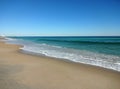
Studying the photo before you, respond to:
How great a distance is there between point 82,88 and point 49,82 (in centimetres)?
125

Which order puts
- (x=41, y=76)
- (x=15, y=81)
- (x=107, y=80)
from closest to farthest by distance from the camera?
(x=15, y=81), (x=107, y=80), (x=41, y=76)

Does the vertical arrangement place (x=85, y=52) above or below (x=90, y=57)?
below

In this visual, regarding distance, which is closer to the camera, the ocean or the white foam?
the white foam

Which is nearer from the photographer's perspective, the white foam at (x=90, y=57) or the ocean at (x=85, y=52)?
the white foam at (x=90, y=57)

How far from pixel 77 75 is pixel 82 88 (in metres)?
1.56

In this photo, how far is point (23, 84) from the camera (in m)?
5.34

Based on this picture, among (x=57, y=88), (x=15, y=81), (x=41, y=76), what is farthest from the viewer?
(x=41, y=76)

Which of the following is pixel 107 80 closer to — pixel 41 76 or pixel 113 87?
pixel 113 87

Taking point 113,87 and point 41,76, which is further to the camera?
point 41,76

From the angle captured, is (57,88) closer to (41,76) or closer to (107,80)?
(41,76)

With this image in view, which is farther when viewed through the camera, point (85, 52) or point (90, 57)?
point (85, 52)

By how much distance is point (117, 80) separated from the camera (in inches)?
240

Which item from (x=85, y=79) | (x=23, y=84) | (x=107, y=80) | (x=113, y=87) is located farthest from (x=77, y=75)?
(x=23, y=84)

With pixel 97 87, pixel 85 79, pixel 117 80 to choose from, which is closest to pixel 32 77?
pixel 85 79
